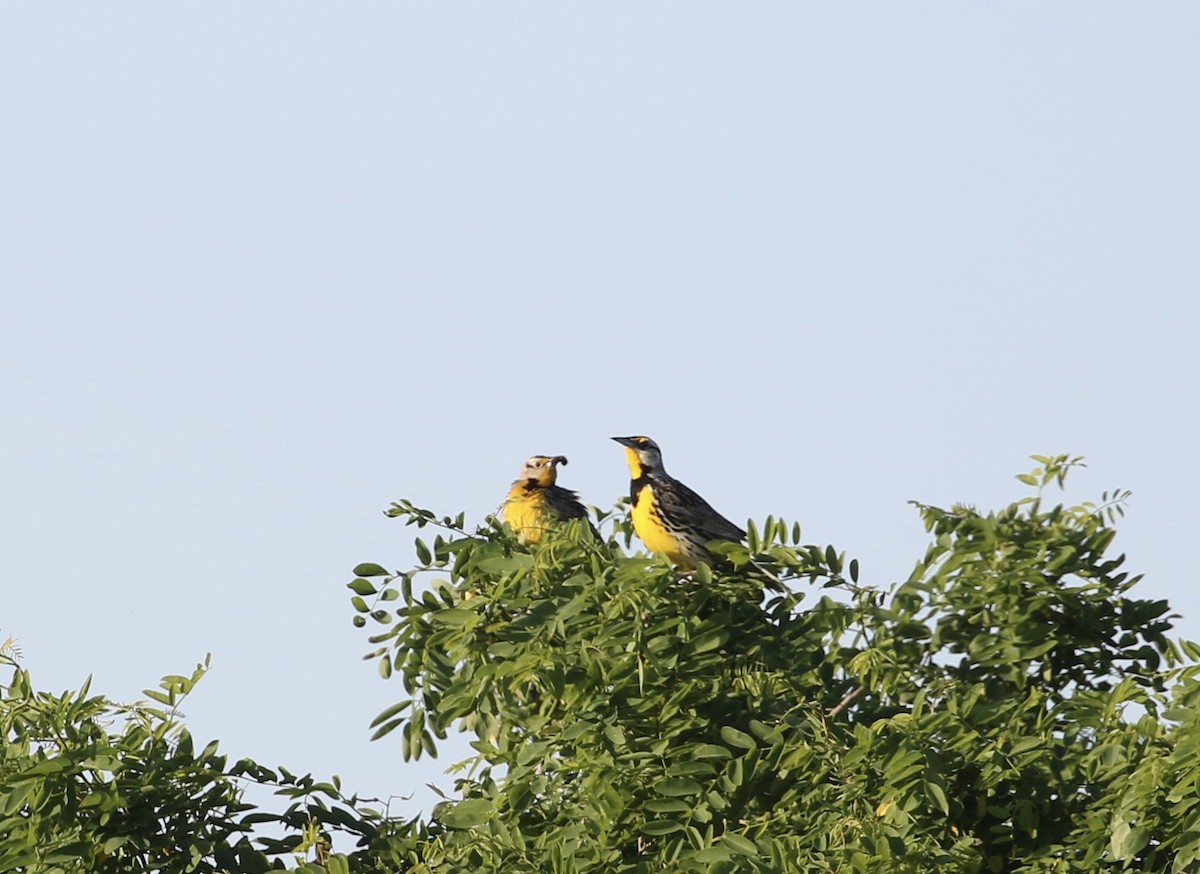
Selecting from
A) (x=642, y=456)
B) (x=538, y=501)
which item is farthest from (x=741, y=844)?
(x=538, y=501)

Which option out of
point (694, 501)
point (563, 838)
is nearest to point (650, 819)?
point (563, 838)

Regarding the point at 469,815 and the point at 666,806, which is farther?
the point at 469,815

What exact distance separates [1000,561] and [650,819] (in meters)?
2.01

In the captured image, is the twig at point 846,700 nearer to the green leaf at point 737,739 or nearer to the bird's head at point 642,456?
the green leaf at point 737,739

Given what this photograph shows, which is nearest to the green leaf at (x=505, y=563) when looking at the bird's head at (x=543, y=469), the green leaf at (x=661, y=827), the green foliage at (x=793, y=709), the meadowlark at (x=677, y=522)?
the green foliage at (x=793, y=709)

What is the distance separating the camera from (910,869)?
5863 millimetres

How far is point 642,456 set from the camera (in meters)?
10.2

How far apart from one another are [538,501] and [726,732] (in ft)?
14.3

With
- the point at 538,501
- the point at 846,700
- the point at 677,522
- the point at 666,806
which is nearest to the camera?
the point at 666,806

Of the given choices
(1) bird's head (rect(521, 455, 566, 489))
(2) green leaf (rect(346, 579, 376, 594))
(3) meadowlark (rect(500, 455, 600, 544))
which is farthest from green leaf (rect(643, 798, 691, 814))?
(1) bird's head (rect(521, 455, 566, 489))

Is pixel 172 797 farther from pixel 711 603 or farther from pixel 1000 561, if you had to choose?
pixel 1000 561

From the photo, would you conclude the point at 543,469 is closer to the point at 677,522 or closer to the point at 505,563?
the point at 677,522

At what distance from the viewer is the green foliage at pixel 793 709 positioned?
6.20 m

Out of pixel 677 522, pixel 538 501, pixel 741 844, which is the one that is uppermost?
pixel 538 501
